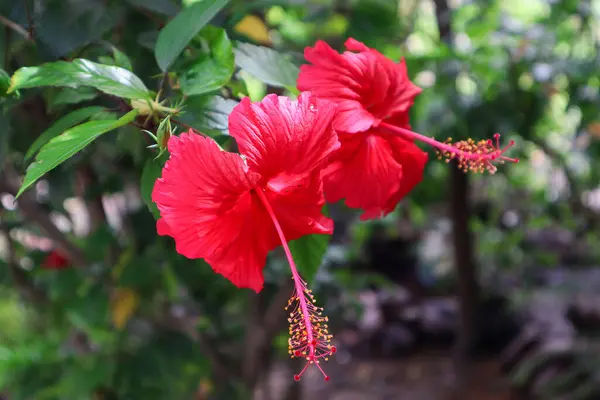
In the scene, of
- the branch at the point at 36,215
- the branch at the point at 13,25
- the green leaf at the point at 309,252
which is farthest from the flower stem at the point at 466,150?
the branch at the point at 36,215

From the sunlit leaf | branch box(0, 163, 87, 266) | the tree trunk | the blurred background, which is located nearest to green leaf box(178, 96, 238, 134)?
the blurred background

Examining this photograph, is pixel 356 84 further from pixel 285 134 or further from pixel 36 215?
pixel 36 215

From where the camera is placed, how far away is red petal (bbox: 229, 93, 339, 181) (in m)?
0.36

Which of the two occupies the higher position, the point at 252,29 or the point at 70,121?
the point at 252,29

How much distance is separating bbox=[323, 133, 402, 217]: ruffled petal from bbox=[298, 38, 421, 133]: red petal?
18mm

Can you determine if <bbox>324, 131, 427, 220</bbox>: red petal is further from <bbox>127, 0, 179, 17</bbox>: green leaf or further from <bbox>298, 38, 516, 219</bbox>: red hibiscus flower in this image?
<bbox>127, 0, 179, 17</bbox>: green leaf

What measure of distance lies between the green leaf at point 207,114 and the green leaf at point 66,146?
5cm

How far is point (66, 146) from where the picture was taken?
0.35 meters

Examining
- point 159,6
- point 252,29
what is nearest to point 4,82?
point 159,6

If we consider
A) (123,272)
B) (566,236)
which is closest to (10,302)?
(123,272)

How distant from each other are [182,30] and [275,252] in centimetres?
64

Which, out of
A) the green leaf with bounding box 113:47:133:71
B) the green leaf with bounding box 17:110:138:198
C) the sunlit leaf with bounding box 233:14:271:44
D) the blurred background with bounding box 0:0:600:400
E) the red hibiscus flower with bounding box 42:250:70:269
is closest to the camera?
the green leaf with bounding box 17:110:138:198

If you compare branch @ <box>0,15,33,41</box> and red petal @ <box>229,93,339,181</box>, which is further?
branch @ <box>0,15,33,41</box>

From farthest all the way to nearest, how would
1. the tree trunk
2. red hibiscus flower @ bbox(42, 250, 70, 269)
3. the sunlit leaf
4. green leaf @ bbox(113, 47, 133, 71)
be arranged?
1. the tree trunk
2. red hibiscus flower @ bbox(42, 250, 70, 269)
3. the sunlit leaf
4. green leaf @ bbox(113, 47, 133, 71)
